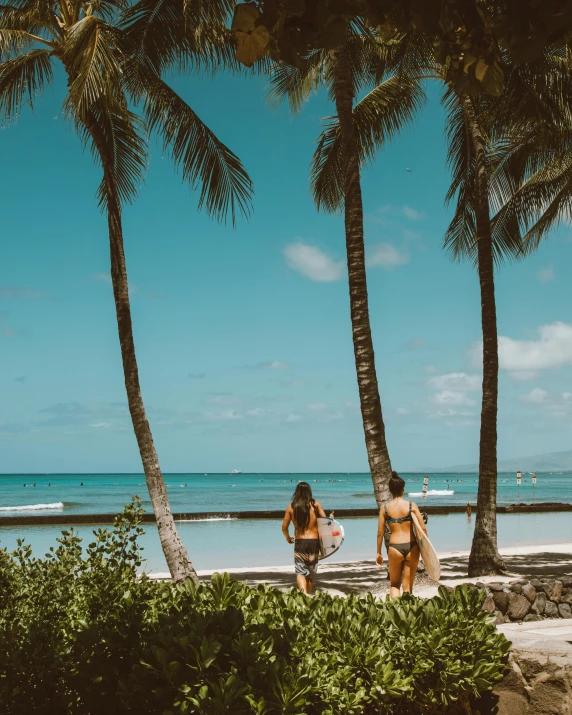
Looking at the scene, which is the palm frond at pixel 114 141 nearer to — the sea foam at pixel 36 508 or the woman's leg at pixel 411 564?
the woman's leg at pixel 411 564

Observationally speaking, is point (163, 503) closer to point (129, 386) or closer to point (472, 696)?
point (129, 386)

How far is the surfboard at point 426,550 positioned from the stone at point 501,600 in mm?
614

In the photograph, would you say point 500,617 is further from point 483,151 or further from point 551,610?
point 483,151

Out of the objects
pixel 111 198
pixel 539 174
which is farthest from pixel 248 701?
pixel 539 174

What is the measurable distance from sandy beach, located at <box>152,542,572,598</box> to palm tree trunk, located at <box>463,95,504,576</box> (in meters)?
0.40

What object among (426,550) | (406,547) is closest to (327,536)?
(406,547)

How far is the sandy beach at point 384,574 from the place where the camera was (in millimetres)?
10055

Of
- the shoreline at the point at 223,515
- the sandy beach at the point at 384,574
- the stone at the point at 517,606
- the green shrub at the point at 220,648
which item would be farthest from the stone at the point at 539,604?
the shoreline at the point at 223,515

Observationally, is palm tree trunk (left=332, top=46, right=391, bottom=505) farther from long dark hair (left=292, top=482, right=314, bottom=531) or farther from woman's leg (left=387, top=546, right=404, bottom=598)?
woman's leg (left=387, top=546, right=404, bottom=598)

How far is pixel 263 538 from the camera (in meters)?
22.8

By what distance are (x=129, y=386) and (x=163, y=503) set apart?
5.77ft

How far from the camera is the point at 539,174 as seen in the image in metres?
15.9

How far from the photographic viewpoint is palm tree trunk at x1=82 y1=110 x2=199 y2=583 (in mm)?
10352

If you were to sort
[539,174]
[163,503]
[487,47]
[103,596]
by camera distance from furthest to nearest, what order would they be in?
[539,174] < [163,503] < [103,596] < [487,47]
